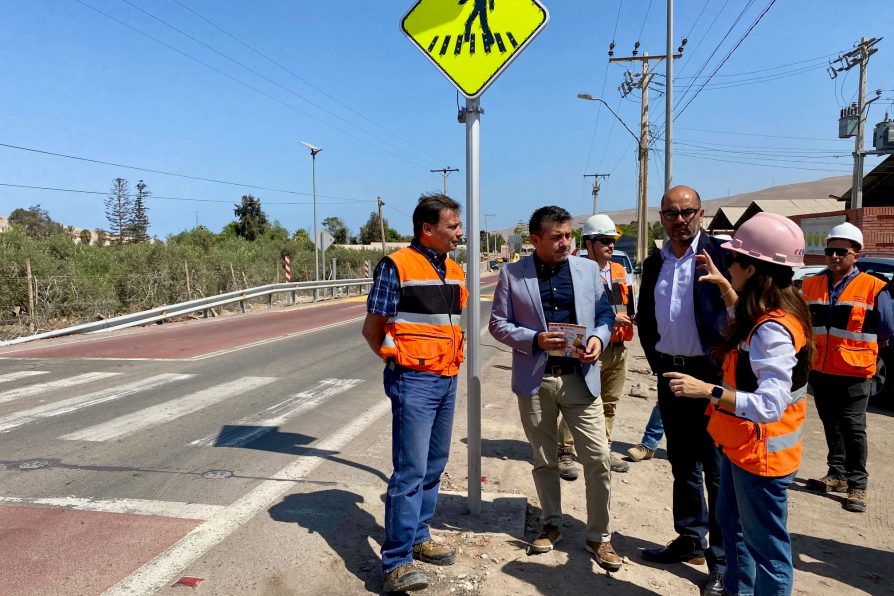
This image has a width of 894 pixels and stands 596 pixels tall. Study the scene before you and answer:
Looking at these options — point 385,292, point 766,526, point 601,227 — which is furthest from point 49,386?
point 766,526

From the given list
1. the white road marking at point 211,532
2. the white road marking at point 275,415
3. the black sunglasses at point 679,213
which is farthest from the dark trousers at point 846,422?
the white road marking at point 275,415

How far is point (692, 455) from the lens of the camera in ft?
11.6

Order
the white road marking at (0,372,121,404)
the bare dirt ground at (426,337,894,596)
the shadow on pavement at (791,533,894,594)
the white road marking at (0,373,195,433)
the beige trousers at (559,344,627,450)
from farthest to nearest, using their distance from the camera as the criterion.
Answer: the white road marking at (0,372,121,404)
the white road marking at (0,373,195,433)
the beige trousers at (559,344,627,450)
the shadow on pavement at (791,533,894,594)
the bare dirt ground at (426,337,894,596)

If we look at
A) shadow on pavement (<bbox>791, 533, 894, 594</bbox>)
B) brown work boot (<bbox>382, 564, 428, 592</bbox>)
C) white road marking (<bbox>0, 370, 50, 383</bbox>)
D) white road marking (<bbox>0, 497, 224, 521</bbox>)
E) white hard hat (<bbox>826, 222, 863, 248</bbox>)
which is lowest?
shadow on pavement (<bbox>791, 533, 894, 594</bbox>)

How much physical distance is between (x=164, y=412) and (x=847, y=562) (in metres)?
6.50

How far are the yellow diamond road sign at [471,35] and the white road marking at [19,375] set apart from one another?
8244 millimetres

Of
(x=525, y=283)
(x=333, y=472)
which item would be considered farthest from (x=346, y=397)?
(x=525, y=283)

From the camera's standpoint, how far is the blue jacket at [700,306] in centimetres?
336

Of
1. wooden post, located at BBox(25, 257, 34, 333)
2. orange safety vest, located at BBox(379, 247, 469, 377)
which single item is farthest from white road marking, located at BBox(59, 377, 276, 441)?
wooden post, located at BBox(25, 257, 34, 333)

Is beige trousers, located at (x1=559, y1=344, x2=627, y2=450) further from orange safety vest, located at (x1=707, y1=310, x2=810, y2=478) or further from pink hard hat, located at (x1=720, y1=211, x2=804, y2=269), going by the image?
pink hard hat, located at (x1=720, y1=211, x2=804, y2=269)

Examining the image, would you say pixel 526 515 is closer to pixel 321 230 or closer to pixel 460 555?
pixel 460 555

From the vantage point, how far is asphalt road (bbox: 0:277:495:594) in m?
3.44

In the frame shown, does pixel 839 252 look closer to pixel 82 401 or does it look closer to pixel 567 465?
pixel 567 465

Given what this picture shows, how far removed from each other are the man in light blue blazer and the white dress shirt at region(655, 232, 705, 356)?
0.32 m
